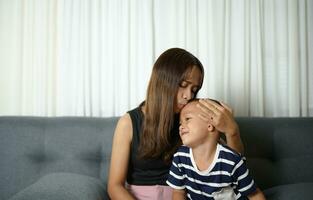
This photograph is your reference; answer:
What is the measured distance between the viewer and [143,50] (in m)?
1.69

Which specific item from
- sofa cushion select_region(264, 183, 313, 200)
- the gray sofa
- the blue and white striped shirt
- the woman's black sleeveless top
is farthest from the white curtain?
the blue and white striped shirt

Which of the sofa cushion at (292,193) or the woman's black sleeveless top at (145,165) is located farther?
the woman's black sleeveless top at (145,165)

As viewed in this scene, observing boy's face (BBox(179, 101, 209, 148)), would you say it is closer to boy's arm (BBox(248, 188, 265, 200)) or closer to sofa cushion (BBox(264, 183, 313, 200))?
boy's arm (BBox(248, 188, 265, 200))

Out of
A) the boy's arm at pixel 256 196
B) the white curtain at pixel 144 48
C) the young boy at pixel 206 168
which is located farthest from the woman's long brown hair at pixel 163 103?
the white curtain at pixel 144 48

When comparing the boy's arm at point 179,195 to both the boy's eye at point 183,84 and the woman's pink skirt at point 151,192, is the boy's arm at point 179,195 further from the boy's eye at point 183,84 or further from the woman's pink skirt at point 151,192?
the boy's eye at point 183,84

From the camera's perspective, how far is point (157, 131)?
1.21 metres

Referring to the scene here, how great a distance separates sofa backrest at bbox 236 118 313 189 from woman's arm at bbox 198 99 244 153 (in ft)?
1.13

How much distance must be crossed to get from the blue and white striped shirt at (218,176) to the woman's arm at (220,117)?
0.08 m

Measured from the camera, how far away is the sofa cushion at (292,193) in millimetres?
1119

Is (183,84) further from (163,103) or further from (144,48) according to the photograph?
(144,48)

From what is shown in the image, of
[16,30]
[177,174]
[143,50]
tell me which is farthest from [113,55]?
[177,174]

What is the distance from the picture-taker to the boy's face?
104cm

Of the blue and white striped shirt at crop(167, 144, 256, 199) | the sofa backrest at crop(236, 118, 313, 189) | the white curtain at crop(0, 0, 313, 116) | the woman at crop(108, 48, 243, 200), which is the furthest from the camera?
the white curtain at crop(0, 0, 313, 116)

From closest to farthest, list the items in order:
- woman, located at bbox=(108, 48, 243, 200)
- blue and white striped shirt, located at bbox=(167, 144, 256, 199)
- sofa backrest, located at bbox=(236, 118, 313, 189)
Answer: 1. blue and white striped shirt, located at bbox=(167, 144, 256, 199)
2. woman, located at bbox=(108, 48, 243, 200)
3. sofa backrest, located at bbox=(236, 118, 313, 189)
